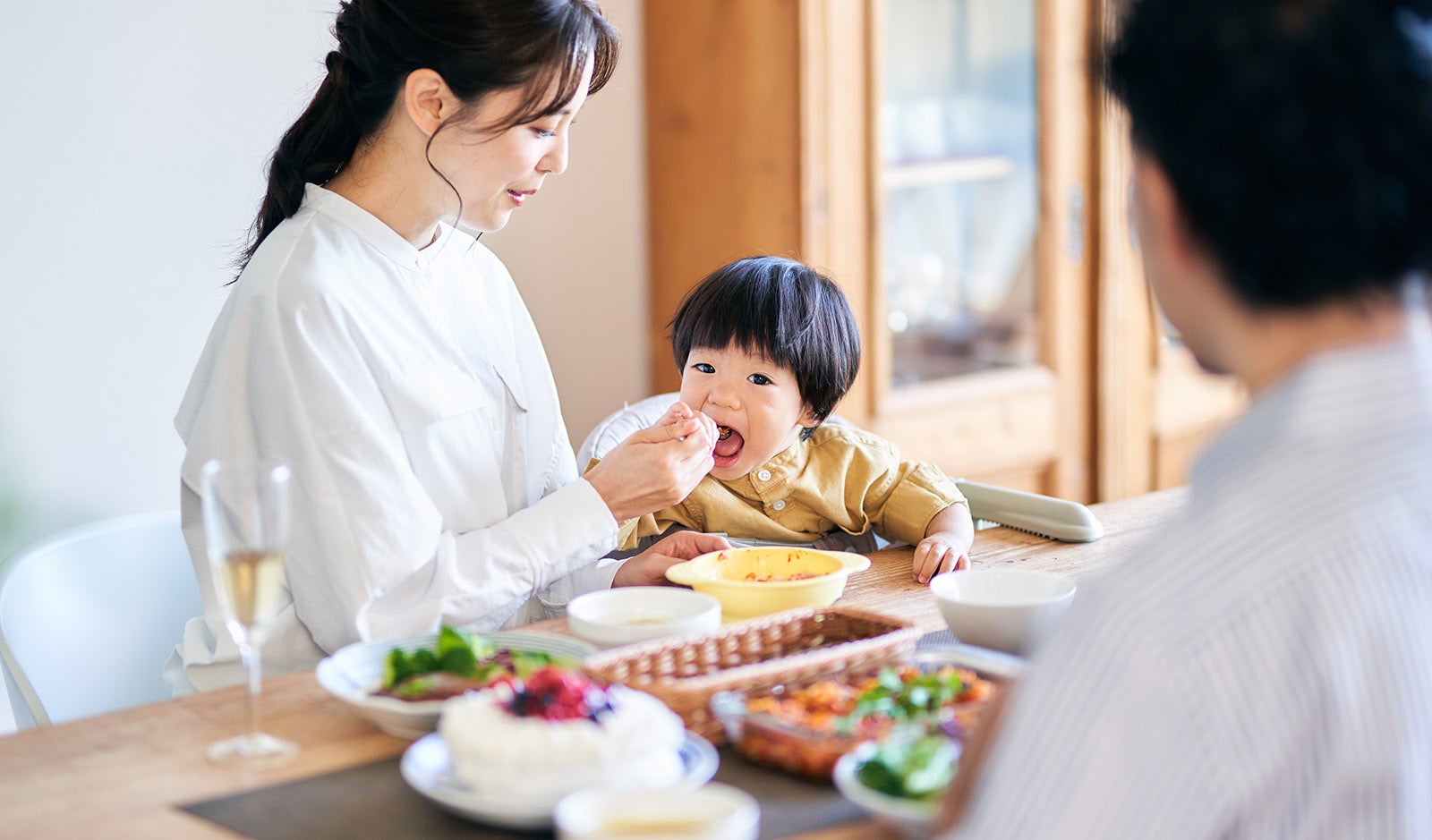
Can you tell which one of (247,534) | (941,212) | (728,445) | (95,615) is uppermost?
(941,212)

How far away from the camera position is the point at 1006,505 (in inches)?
75.0

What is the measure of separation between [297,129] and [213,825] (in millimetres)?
1013

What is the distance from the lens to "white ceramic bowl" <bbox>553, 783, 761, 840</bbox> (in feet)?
2.81

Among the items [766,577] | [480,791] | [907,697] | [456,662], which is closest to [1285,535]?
[907,697]

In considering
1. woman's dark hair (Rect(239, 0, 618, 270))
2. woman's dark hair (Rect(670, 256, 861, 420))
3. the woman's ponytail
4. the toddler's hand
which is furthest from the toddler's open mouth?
the woman's ponytail

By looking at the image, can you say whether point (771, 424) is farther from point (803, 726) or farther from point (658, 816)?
point (658, 816)

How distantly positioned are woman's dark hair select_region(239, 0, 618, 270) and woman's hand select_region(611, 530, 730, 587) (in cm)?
54

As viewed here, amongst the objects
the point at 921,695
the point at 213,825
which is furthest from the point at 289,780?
the point at 921,695

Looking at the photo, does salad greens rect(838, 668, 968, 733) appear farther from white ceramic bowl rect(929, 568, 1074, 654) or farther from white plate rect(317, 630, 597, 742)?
white plate rect(317, 630, 597, 742)

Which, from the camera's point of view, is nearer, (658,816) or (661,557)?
(658,816)

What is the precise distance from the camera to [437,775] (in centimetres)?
99

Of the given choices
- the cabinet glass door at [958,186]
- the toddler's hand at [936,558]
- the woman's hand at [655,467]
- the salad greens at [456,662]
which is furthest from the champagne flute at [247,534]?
the cabinet glass door at [958,186]

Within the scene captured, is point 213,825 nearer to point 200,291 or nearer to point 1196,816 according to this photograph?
point 1196,816

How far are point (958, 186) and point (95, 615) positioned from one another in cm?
231
